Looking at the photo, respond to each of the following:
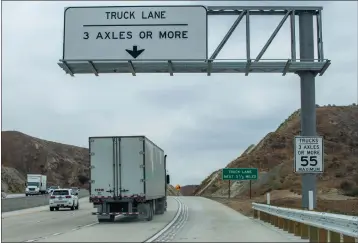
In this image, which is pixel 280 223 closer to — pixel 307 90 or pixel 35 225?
pixel 307 90

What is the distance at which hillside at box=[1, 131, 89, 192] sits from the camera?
139288 millimetres

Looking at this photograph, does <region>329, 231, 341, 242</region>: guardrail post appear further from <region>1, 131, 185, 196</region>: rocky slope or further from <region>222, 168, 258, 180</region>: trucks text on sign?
<region>1, 131, 185, 196</region>: rocky slope

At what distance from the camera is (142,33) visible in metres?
25.3

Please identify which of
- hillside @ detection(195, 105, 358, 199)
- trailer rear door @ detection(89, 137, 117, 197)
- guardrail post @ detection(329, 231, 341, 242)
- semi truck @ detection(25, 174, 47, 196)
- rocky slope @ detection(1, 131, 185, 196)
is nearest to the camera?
guardrail post @ detection(329, 231, 341, 242)

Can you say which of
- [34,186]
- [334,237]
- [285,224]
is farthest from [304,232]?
[34,186]

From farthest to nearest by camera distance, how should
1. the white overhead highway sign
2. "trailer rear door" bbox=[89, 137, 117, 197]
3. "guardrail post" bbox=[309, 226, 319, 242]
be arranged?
1. "trailer rear door" bbox=[89, 137, 117, 197]
2. the white overhead highway sign
3. "guardrail post" bbox=[309, 226, 319, 242]

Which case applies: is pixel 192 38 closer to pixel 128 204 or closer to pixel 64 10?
pixel 64 10

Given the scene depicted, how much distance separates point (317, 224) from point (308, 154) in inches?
290

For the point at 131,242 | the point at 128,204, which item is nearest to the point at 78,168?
the point at 128,204

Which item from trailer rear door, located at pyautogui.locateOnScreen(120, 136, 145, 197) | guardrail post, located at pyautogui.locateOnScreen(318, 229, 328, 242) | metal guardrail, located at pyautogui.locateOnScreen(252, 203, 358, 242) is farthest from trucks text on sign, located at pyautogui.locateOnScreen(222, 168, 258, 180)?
guardrail post, located at pyautogui.locateOnScreen(318, 229, 328, 242)

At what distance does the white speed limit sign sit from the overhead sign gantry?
1.48 metres

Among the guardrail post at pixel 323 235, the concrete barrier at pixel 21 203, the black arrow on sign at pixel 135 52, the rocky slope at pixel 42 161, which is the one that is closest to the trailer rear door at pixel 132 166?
the black arrow on sign at pixel 135 52

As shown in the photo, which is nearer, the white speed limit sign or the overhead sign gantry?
the white speed limit sign

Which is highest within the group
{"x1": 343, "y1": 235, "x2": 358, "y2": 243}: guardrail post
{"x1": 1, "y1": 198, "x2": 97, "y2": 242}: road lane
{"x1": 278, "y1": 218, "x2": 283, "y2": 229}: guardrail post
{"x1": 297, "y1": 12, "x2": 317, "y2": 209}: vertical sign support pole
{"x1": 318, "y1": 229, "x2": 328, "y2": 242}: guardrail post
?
{"x1": 297, "y1": 12, "x2": 317, "y2": 209}: vertical sign support pole
